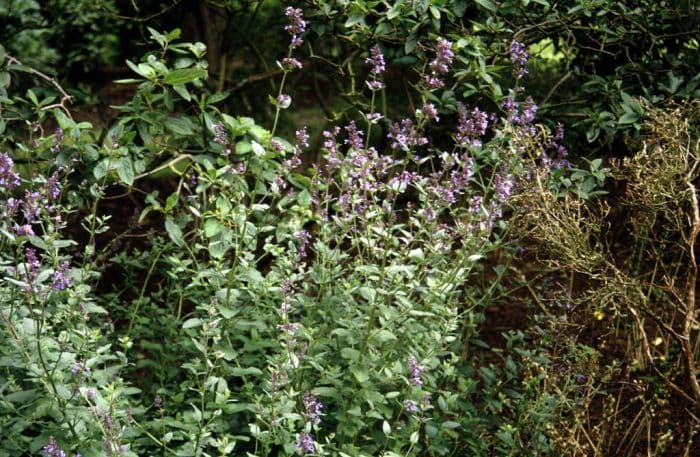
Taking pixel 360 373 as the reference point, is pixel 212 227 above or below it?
above

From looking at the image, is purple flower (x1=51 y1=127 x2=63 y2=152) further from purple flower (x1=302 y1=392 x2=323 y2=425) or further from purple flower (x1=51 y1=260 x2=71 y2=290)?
purple flower (x1=302 y1=392 x2=323 y2=425)

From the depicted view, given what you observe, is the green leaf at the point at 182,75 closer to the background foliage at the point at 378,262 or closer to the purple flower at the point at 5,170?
the background foliage at the point at 378,262

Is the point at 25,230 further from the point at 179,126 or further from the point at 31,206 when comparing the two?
the point at 179,126

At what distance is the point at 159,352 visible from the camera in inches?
149

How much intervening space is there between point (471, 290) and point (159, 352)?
1379mm

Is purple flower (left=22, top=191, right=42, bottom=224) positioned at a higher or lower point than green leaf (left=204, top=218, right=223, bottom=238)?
higher

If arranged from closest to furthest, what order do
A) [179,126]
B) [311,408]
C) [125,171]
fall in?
[311,408]
[125,171]
[179,126]

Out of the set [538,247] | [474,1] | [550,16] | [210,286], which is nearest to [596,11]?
[550,16]

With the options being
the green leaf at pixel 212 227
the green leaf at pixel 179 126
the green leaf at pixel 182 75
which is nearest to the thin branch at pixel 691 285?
the green leaf at pixel 212 227

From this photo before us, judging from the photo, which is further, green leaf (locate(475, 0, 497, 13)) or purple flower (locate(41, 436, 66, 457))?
green leaf (locate(475, 0, 497, 13))

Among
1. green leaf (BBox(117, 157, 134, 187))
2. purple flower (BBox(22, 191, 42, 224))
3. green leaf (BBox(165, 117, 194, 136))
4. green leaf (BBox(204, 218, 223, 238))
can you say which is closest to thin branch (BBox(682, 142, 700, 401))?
green leaf (BBox(204, 218, 223, 238))

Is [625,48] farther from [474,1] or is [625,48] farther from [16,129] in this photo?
[16,129]

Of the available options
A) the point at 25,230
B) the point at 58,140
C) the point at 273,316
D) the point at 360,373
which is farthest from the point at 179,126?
the point at 360,373

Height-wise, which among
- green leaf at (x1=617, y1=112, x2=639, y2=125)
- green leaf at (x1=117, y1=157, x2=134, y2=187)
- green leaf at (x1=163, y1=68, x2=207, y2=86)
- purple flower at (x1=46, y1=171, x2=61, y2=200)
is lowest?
green leaf at (x1=617, y1=112, x2=639, y2=125)
